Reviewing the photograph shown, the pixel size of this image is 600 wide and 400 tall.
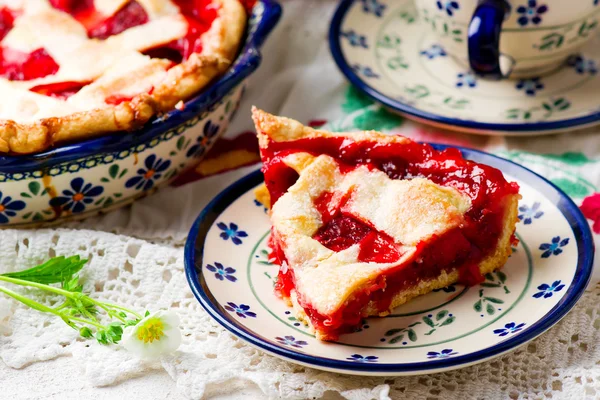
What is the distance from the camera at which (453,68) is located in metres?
2.45

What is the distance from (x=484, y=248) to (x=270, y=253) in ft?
1.49

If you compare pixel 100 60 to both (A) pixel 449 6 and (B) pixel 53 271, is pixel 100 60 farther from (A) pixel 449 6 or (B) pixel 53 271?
(A) pixel 449 6

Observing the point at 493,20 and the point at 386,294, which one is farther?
the point at 493,20

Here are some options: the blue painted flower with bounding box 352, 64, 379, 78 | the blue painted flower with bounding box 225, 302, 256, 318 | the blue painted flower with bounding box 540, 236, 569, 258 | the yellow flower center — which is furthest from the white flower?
the blue painted flower with bounding box 352, 64, 379, 78

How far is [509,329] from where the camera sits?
4.93 feet

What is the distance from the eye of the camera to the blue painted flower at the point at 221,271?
5.58 ft

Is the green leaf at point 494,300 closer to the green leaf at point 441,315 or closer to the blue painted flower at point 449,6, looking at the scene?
the green leaf at point 441,315

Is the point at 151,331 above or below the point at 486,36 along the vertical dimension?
below

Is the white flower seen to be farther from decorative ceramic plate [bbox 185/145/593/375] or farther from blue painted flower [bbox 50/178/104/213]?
blue painted flower [bbox 50/178/104/213]

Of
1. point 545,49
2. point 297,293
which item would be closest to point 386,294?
point 297,293

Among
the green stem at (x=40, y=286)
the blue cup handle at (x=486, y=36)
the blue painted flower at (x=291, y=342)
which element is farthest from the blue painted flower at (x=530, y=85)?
the green stem at (x=40, y=286)

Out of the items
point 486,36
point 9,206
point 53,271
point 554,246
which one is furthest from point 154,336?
point 486,36

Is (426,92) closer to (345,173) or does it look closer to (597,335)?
(345,173)

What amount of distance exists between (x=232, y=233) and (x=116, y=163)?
0.33 meters
